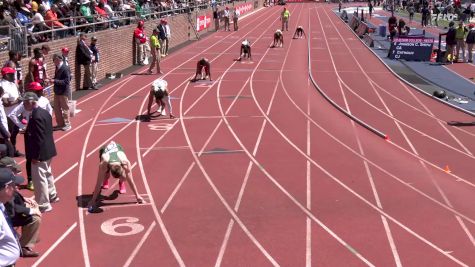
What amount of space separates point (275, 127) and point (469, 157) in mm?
4504

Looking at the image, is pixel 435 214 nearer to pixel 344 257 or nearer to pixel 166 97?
pixel 344 257

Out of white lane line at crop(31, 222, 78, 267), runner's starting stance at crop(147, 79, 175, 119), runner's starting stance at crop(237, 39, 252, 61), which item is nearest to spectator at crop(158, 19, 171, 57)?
runner's starting stance at crop(237, 39, 252, 61)

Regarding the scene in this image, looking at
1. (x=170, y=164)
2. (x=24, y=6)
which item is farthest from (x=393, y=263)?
(x=24, y=6)

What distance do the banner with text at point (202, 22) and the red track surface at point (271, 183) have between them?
2148 cm

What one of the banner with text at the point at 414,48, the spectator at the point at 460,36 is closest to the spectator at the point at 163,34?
the banner with text at the point at 414,48

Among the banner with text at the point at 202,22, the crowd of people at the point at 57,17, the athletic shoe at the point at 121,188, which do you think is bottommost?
the athletic shoe at the point at 121,188

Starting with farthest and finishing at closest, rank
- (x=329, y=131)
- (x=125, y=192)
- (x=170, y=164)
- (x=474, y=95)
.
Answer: (x=474, y=95) → (x=329, y=131) → (x=170, y=164) → (x=125, y=192)

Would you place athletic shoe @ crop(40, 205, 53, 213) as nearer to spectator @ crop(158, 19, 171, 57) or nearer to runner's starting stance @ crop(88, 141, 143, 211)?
runner's starting stance @ crop(88, 141, 143, 211)

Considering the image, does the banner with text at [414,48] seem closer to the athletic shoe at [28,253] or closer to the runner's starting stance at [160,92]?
the runner's starting stance at [160,92]

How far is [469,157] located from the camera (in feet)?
40.0

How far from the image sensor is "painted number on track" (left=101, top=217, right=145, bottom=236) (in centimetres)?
804

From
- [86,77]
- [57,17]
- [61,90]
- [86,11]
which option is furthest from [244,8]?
[61,90]

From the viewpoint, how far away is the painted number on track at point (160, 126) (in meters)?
14.2

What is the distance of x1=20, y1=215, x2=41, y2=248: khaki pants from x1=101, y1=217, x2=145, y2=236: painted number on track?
1105 millimetres
